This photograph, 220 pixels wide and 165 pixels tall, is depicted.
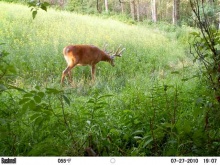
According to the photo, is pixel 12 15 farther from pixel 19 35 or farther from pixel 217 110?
pixel 217 110

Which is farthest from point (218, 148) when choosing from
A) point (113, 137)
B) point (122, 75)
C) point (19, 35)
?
point (19, 35)

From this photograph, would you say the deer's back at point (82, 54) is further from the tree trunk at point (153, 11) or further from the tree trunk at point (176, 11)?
the tree trunk at point (176, 11)

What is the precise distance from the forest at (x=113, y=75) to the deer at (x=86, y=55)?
0.07 m

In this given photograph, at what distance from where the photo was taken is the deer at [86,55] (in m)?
3.47

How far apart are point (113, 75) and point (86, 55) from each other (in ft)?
1.83

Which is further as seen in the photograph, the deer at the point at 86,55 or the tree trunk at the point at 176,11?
the tree trunk at the point at 176,11

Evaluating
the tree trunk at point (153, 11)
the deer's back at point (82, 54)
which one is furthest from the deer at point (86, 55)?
the tree trunk at point (153, 11)

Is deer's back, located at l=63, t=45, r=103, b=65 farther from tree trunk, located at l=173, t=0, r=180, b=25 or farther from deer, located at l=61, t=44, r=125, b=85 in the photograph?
tree trunk, located at l=173, t=0, r=180, b=25

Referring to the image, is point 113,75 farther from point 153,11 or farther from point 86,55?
point 153,11

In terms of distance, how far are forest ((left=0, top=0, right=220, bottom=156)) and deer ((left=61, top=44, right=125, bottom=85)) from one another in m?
0.07

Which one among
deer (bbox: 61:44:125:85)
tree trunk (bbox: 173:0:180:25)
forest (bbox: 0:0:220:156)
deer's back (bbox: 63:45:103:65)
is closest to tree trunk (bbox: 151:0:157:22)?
forest (bbox: 0:0:220:156)

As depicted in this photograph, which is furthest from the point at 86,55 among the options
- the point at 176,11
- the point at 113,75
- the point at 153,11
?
the point at 176,11

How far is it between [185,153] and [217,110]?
0.65ft

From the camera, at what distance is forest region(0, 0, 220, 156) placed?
117cm
